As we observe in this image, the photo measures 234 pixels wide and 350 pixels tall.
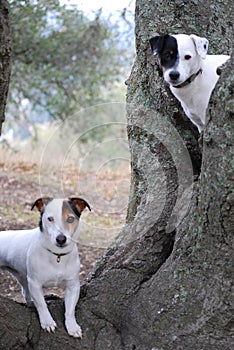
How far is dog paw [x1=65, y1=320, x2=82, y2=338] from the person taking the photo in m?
3.33

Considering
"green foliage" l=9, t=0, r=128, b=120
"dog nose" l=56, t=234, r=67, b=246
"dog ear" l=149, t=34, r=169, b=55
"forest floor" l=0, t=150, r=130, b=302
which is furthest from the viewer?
"green foliage" l=9, t=0, r=128, b=120

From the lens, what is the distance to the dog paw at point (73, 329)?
3.33 meters

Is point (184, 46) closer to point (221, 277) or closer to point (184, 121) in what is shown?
point (184, 121)

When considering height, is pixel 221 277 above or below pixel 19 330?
above

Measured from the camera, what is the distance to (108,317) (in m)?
3.47

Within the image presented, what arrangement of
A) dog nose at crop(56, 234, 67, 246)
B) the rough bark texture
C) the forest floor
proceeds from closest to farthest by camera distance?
dog nose at crop(56, 234, 67, 246) < the rough bark texture < the forest floor

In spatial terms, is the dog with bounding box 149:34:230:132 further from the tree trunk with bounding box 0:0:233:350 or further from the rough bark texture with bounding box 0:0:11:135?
the rough bark texture with bounding box 0:0:11:135

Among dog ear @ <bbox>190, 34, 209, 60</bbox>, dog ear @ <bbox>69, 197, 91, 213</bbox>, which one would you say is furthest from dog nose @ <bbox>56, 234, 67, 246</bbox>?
dog ear @ <bbox>190, 34, 209, 60</bbox>

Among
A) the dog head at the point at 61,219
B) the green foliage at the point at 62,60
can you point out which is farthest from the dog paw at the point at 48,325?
the green foliage at the point at 62,60

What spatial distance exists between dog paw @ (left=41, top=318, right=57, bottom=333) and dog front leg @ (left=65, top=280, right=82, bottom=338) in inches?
3.2

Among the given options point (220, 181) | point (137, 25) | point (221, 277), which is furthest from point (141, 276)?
point (137, 25)

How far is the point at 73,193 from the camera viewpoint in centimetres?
870

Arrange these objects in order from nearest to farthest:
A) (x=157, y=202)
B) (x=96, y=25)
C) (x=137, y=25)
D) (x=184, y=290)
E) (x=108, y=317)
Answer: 1. (x=184, y=290)
2. (x=108, y=317)
3. (x=157, y=202)
4. (x=137, y=25)
5. (x=96, y=25)

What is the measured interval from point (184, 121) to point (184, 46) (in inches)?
23.2
